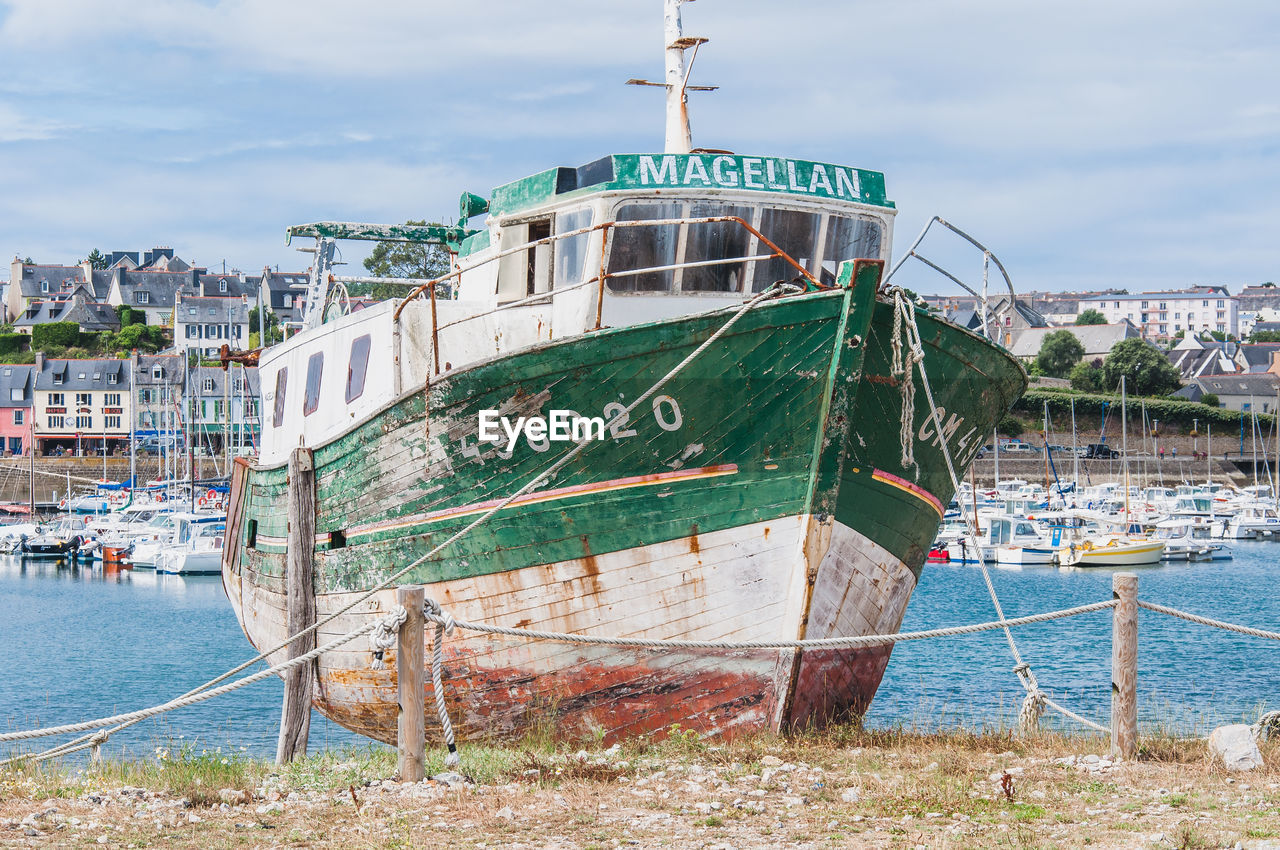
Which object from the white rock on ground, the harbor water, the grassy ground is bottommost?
the harbor water

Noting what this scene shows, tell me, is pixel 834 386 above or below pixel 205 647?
above

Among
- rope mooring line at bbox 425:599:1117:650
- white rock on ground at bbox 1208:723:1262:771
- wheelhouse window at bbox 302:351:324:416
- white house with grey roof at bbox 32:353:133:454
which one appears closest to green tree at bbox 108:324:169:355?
white house with grey roof at bbox 32:353:133:454

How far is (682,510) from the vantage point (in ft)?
32.8

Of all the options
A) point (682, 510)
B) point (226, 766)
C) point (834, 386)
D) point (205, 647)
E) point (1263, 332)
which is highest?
point (1263, 332)

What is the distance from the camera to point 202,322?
106062 mm

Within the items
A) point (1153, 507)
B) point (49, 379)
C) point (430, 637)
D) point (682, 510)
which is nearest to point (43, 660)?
point (430, 637)

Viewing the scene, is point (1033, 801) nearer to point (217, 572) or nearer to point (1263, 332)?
point (217, 572)

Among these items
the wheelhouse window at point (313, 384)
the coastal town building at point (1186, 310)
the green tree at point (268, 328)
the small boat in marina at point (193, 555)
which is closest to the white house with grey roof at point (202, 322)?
the green tree at point (268, 328)

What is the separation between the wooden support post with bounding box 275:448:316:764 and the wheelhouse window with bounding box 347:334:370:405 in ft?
2.40

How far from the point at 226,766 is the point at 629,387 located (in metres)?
4.00

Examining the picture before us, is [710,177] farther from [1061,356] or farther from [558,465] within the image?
[1061,356]

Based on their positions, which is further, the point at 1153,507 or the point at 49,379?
the point at 49,379

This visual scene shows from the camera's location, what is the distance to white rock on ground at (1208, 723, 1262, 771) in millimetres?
7859
